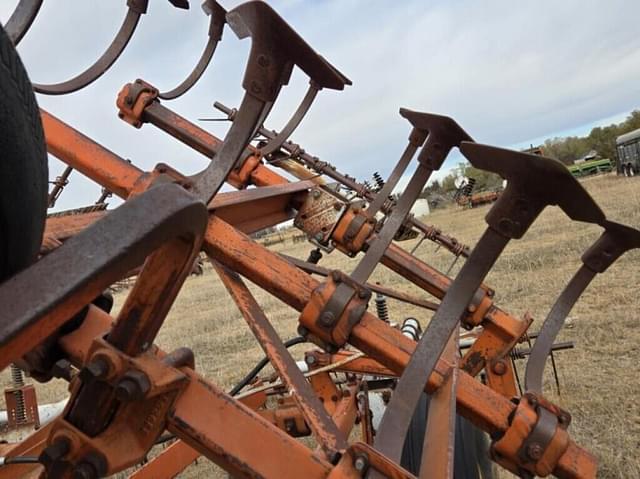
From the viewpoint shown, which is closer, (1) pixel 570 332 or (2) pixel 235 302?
(2) pixel 235 302

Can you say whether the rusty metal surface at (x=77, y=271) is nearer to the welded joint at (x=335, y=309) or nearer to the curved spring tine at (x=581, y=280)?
the welded joint at (x=335, y=309)

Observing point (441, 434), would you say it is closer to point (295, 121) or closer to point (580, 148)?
point (295, 121)

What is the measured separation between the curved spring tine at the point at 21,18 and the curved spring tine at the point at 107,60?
37 centimetres

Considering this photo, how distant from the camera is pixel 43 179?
0.93 metres

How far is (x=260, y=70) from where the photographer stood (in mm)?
1560

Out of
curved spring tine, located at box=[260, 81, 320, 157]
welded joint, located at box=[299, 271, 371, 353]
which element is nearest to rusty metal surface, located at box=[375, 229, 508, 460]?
welded joint, located at box=[299, 271, 371, 353]

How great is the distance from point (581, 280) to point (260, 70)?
4.83 ft

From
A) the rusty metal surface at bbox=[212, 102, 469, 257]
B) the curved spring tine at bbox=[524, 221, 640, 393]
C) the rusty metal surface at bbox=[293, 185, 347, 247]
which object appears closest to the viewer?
the curved spring tine at bbox=[524, 221, 640, 393]

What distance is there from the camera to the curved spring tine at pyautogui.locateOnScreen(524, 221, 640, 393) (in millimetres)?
1987

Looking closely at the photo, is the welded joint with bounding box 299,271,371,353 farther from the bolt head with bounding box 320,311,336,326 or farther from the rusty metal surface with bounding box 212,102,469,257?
the rusty metal surface with bounding box 212,102,469,257

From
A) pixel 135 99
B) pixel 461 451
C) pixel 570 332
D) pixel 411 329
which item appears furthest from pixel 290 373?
pixel 570 332

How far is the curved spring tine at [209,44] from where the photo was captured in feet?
10.5

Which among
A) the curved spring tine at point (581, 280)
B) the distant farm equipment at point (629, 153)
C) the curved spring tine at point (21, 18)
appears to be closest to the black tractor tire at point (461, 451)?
the curved spring tine at point (581, 280)

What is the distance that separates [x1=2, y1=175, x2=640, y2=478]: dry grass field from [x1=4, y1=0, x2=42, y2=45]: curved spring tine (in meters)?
2.99
